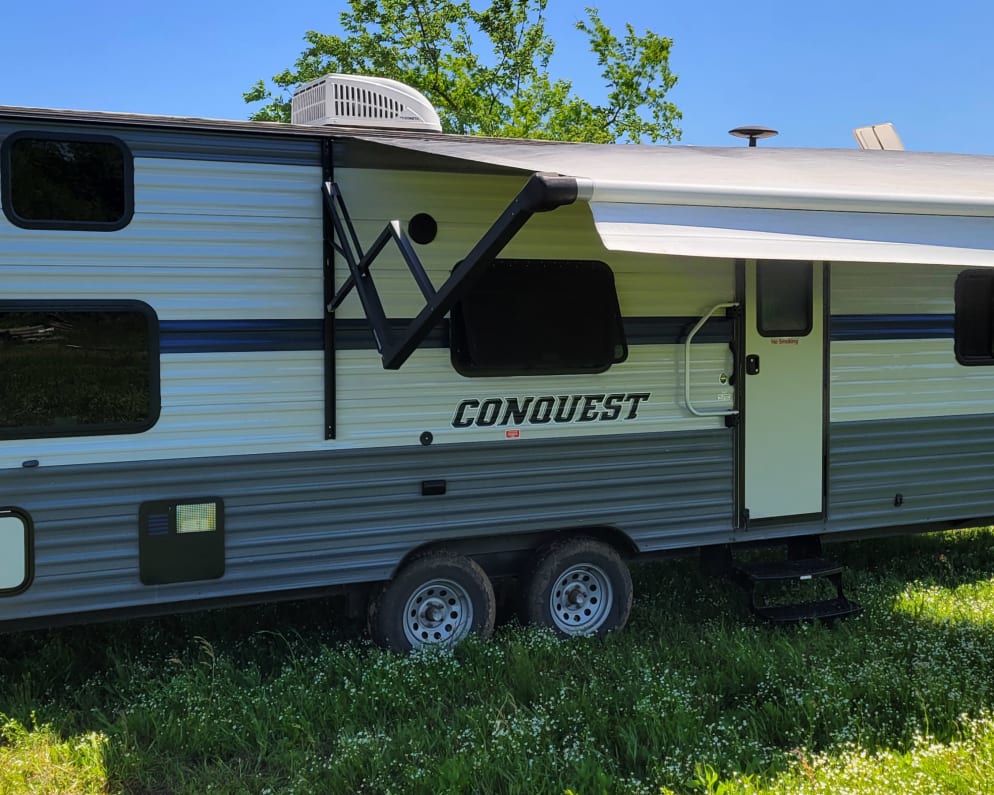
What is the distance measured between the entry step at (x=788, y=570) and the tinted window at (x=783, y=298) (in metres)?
1.33

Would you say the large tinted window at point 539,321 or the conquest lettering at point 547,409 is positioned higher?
the large tinted window at point 539,321

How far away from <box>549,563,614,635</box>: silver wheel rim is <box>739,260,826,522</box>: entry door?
0.97 m

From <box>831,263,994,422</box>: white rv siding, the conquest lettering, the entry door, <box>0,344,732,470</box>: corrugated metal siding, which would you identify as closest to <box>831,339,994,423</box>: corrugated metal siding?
<box>831,263,994,422</box>: white rv siding

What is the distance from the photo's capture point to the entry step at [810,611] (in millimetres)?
5238

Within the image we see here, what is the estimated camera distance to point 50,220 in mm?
4141

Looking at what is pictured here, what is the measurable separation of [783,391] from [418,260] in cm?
248

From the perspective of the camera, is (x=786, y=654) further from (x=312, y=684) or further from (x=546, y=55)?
(x=546, y=55)

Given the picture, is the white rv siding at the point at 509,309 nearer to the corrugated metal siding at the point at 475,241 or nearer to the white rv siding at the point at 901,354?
the corrugated metal siding at the point at 475,241

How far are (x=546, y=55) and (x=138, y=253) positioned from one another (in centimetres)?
1565

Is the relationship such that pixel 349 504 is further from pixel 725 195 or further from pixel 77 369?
pixel 725 195

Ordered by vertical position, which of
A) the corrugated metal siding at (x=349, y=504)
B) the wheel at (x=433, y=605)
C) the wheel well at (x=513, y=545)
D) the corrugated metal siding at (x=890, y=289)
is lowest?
the wheel at (x=433, y=605)

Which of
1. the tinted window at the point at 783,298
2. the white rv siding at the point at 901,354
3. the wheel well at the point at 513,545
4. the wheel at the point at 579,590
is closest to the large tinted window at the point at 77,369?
the wheel well at the point at 513,545

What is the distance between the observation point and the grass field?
141 inches

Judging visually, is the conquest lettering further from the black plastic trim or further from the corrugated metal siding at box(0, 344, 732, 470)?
the black plastic trim
